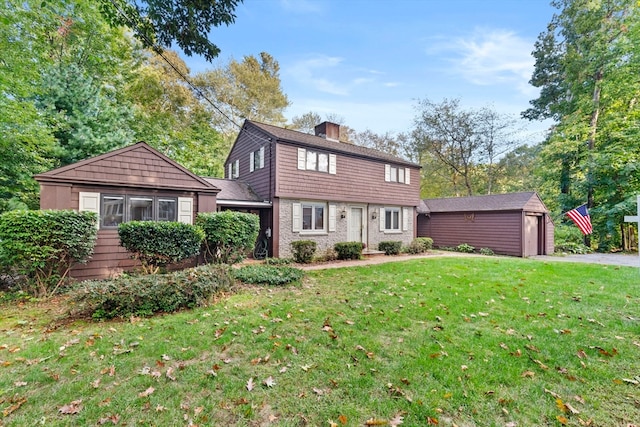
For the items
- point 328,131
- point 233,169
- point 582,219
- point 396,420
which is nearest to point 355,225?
point 328,131

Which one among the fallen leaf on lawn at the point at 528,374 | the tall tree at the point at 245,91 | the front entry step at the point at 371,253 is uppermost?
the tall tree at the point at 245,91

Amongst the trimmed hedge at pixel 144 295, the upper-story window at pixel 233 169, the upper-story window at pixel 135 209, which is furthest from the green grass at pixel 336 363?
the upper-story window at pixel 233 169

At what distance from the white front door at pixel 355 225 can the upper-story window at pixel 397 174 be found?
99.3 inches

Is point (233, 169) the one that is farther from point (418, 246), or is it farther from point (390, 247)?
point (418, 246)

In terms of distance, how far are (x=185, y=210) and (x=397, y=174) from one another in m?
10.8

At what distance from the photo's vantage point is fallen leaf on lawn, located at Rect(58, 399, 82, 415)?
2.33 meters

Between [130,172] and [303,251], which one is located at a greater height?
[130,172]

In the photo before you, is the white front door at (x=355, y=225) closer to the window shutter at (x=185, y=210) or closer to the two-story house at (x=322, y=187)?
the two-story house at (x=322, y=187)

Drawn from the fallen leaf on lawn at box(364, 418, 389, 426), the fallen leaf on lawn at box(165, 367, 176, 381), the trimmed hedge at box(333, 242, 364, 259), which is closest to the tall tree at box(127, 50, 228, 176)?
the trimmed hedge at box(333, 242, 364, 259)

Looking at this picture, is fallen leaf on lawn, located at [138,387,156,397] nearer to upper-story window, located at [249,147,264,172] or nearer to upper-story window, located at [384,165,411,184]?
upper-story window, located at [249,147,264,172]

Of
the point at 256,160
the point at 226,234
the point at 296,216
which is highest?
the point at 256,160

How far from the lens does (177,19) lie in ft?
15.2

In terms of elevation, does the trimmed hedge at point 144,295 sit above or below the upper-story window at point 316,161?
below

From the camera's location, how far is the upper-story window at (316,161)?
469 inches
